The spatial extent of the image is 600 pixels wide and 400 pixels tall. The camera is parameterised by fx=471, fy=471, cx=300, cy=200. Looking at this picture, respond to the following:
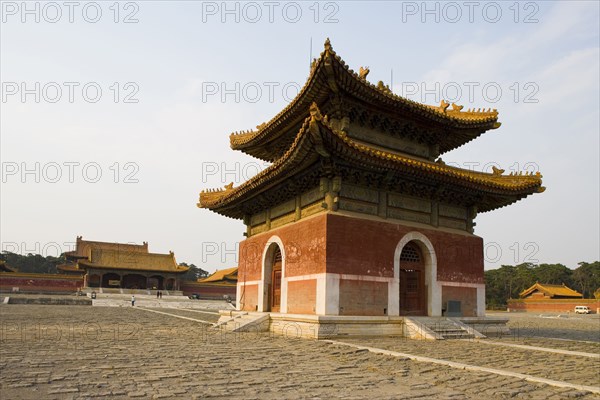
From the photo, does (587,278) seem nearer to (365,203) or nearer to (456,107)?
(456,107)

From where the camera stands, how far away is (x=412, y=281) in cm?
1538

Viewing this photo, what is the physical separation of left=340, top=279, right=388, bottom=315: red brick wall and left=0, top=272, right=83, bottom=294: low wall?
47.4m

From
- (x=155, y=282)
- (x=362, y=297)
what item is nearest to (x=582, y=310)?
(x=362, y=297)

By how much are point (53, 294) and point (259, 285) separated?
41.8 m

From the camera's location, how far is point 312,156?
13.0m

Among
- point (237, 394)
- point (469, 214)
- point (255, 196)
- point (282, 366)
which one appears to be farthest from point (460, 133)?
point (237, 394)

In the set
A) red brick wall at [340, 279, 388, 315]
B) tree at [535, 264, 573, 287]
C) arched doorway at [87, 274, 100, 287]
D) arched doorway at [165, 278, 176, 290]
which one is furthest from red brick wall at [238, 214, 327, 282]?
tree at [535, 264, 573, 287]

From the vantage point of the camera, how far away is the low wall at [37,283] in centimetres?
4953

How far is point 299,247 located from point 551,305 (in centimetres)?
5487

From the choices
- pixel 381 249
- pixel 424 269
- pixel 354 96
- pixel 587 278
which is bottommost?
pixel 587 278

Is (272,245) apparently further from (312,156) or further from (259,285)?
(312,156)

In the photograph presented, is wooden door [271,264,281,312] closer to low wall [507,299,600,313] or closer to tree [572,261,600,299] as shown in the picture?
low wall [507,299,600,313]

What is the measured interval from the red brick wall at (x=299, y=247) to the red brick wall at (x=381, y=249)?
423 mm

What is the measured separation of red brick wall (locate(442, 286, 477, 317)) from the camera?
50.5ft
